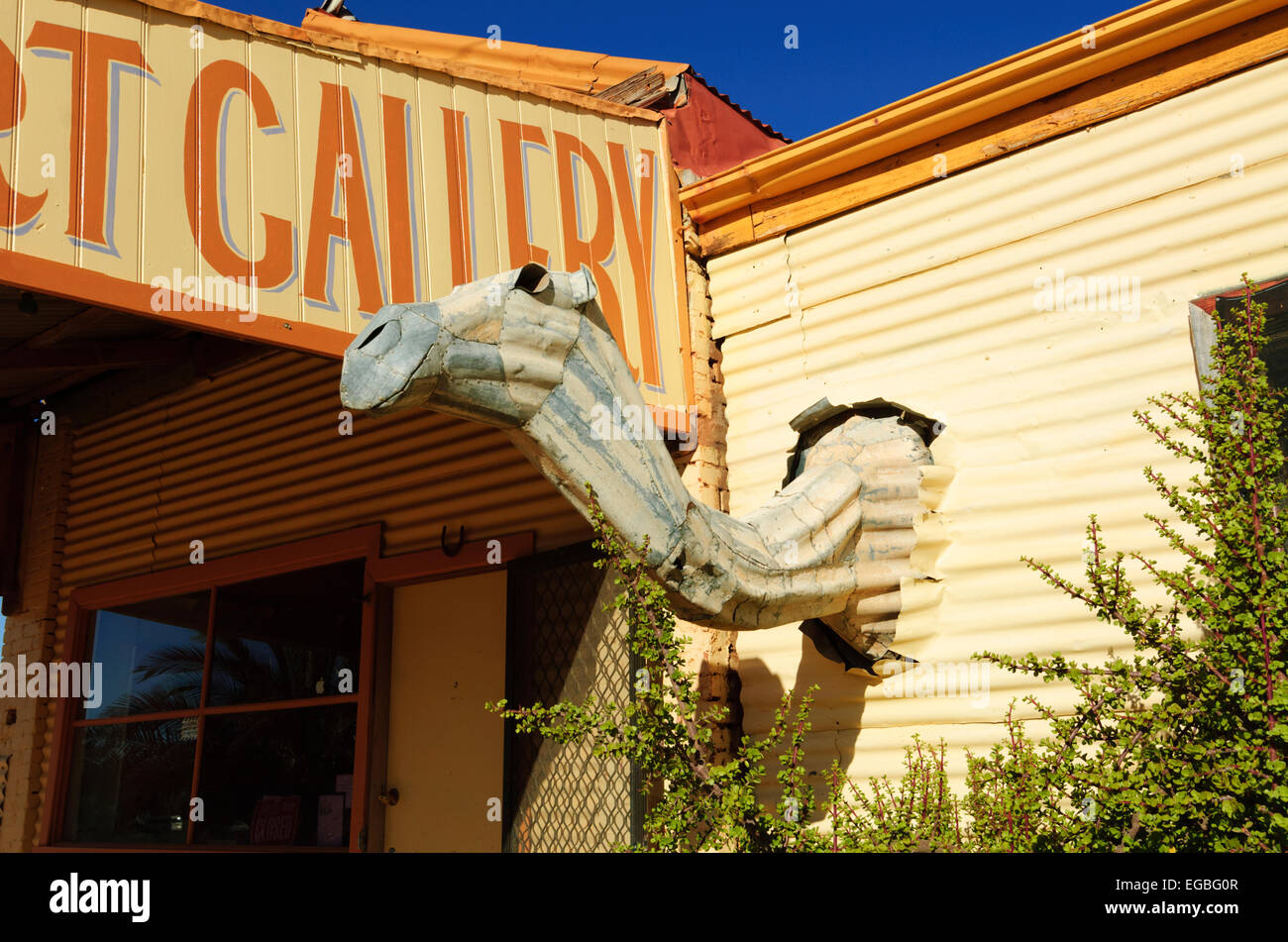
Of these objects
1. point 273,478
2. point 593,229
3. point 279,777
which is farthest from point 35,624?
point 593,229

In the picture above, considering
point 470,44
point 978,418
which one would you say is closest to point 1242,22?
point 978,418

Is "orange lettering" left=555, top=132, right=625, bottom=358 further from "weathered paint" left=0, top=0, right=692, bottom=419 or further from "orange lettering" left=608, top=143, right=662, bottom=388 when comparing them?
"orange lettering" left=608, top=143, right=662, bottom=388

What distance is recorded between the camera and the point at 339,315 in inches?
182

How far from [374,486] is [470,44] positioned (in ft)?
Result: 12.0

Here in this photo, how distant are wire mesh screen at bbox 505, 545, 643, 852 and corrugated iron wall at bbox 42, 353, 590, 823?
31cm

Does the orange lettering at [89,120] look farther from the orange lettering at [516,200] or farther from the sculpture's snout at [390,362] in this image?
the orange lettering at [516,200]

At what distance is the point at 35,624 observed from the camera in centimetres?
991

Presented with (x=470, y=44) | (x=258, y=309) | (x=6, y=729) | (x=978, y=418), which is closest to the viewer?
(x=258, y=309)

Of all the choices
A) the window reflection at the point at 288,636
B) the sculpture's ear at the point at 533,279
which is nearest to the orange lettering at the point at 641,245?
the sculpture's ear at the point at 533,279

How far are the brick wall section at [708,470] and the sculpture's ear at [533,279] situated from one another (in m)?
2.49

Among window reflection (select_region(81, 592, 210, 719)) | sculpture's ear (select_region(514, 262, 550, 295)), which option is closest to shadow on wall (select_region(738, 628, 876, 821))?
sculpture's ear (select_region(514, 262, 550, 295))

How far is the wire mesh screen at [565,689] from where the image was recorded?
18.6 feet

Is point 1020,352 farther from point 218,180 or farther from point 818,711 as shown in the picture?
point 218,180
